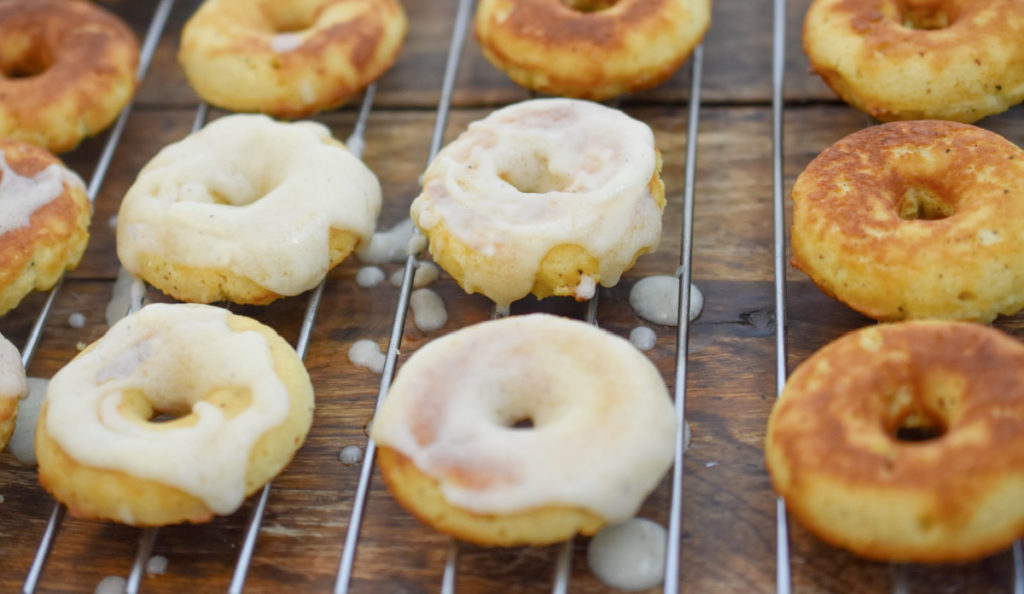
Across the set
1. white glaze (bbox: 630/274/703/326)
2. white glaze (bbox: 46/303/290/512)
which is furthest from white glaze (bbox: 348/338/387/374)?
white glaze (bbox: 630/274/703/326)

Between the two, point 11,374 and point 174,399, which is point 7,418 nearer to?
point 11,374

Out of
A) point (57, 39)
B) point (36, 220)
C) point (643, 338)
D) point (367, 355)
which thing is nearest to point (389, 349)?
point (367, 355)

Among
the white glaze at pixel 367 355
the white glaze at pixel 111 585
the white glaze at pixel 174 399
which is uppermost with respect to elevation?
the white glaze at pixel 174 399

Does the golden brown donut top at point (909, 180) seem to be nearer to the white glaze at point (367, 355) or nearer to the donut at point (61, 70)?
the white glaze at point (367, 355)

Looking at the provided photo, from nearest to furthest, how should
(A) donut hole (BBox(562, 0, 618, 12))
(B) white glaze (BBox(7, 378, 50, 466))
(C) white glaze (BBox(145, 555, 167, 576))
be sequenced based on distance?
(C) white glaze (BBox(145, 555, 167, 576)), (B) white glaze (BBox(7, 378, 50, 466)), (A) donut hole (BBox(562, 0, 618, 12))

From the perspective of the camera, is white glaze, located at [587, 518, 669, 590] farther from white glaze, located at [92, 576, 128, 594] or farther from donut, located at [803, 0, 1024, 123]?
donut, located at [803, 0, 1024, 123]

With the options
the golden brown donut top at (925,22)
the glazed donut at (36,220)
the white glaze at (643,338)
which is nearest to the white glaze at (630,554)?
the white glaze at (643,338)
